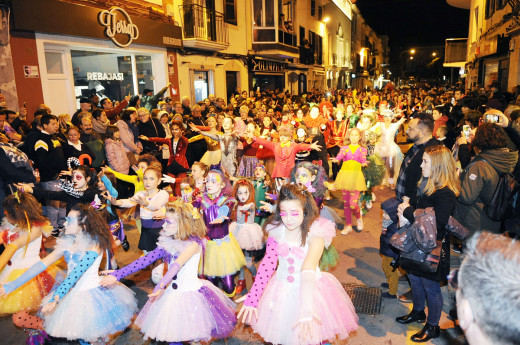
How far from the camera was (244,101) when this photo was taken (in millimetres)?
14375

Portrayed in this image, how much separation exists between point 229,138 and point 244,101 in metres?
6.93

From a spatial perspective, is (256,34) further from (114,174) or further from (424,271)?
(424,271)

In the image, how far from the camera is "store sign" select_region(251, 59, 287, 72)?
20094mm

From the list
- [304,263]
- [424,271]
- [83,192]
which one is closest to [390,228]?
[424,271]

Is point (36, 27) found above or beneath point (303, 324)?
above

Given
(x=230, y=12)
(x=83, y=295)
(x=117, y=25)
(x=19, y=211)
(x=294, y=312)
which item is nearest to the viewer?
(x=294, y=312)

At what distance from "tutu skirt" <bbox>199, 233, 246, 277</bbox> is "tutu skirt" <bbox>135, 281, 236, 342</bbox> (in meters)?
0.75

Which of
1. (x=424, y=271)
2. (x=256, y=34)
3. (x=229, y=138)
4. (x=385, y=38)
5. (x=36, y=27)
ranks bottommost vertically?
(x=424, y=271)

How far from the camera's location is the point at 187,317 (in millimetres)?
3348

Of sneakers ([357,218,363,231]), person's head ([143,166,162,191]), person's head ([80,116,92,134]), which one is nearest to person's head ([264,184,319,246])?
person's head ([143,166,162,191])

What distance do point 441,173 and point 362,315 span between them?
1.89 m

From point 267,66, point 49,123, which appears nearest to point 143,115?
point 49,123

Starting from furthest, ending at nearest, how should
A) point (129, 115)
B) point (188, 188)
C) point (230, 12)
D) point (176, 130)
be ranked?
point (230, 12) → point (129, 115) → point (176, 130) → point (188, 188)

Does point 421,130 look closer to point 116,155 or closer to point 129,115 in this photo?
point 116,155
